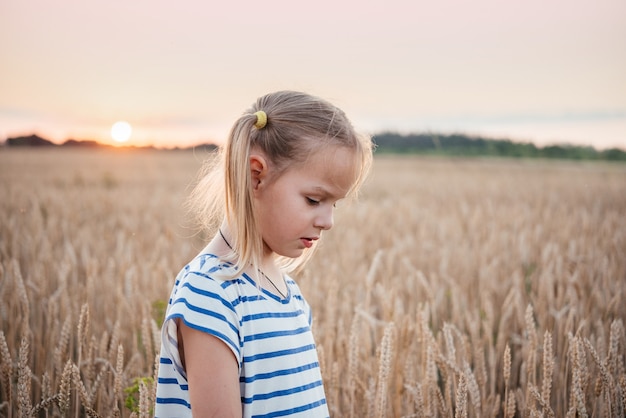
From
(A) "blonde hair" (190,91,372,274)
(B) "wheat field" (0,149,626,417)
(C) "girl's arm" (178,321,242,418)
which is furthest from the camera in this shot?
(B) "wheat field" (0,149,626,417)

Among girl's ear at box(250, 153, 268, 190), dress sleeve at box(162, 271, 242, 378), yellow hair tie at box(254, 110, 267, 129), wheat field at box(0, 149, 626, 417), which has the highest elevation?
yellow hair tie at box(254, 110, 267, 129)

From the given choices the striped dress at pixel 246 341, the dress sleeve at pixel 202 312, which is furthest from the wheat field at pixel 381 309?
the dress sleeve at pixel 202 312

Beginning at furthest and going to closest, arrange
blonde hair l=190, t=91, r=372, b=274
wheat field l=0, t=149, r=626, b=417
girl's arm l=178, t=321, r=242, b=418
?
wheat field l=0, t=149, r=626, b=417
blonde hair l=190, t=91, r=372, b=274
girl's arm l=178, t=321, r=242, b=418

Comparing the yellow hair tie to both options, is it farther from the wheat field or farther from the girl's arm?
the girl's arm

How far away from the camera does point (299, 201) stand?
4.86ft

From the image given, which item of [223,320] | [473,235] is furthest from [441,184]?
[223,320]

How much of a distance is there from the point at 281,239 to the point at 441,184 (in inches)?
462

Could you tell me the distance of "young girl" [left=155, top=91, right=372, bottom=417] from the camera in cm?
132

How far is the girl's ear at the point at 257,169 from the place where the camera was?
1.50 m

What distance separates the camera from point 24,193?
25.7ft

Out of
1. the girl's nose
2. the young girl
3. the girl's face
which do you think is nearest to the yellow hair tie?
the young girl

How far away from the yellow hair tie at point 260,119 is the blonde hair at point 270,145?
0.03 ft

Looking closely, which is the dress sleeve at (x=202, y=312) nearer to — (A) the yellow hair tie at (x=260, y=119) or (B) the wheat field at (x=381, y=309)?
(B) the wheat field at (x=381, y=309)

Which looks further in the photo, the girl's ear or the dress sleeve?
the girl's ear
